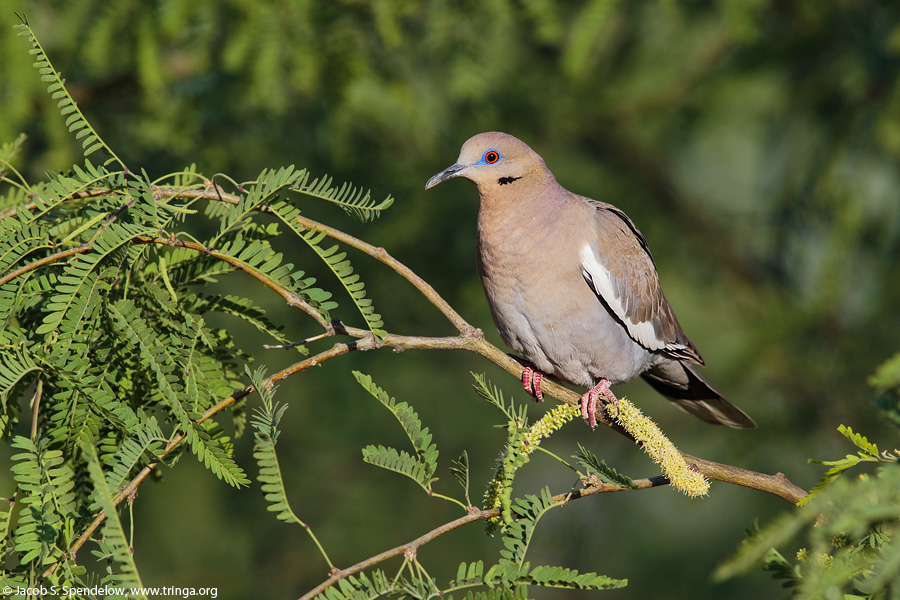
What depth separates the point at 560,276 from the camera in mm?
3293

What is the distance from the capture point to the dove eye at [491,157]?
351cm

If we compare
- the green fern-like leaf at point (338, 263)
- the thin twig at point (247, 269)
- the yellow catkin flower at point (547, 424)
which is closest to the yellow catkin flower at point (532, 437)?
the yellow catkin flower at point (547, 424)

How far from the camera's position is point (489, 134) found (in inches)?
139

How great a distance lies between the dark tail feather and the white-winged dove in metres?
0.07

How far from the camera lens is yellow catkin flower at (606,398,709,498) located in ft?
7.20

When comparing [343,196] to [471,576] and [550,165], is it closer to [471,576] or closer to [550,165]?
[471,576]

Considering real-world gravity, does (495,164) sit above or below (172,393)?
above

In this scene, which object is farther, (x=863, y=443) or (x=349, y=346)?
(x=349, y=346)

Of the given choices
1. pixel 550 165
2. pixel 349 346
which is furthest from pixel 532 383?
pixel 550 165

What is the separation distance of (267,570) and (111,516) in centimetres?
482

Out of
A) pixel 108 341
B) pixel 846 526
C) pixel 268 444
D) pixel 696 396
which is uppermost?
pixel 846 526

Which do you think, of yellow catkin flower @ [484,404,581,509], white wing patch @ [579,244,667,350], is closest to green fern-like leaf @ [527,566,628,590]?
yellow catkin flower @ [484,404,581,509]

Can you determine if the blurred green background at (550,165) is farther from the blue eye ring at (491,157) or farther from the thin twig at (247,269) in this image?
the thin twig at (247,269)

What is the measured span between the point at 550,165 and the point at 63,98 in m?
5.09
